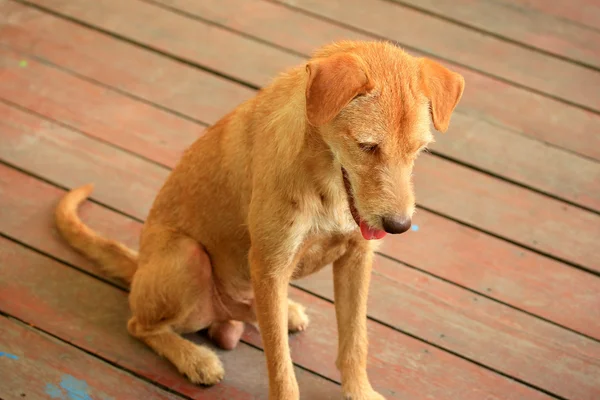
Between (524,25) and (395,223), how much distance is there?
2657 millimetres

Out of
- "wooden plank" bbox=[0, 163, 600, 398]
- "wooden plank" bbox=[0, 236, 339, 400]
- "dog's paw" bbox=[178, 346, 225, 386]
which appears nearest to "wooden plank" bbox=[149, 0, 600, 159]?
"wooden plank" bbox=[0, 163, 600, 398]

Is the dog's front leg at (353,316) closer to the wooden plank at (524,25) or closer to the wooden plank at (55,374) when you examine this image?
the wooden plank at (55,374)

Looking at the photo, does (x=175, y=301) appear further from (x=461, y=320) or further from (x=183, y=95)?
(x=183, y=95)

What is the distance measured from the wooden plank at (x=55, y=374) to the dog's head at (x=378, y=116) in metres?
1.10

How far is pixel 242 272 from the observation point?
2.76 meters

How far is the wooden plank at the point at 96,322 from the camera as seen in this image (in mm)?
2881

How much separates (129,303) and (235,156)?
2.57 feet

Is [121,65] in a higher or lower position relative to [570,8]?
lower

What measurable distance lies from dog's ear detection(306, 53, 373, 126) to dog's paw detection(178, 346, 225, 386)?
108cm

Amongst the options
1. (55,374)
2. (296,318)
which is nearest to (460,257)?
(296,318)

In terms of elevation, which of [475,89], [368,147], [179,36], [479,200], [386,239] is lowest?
[368,147]

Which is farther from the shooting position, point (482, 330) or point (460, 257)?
point (460, 257)

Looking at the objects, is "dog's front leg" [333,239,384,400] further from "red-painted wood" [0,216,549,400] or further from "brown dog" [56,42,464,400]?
"red-painted wood" [0,216,549,400]

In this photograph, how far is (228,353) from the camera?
2992mm
